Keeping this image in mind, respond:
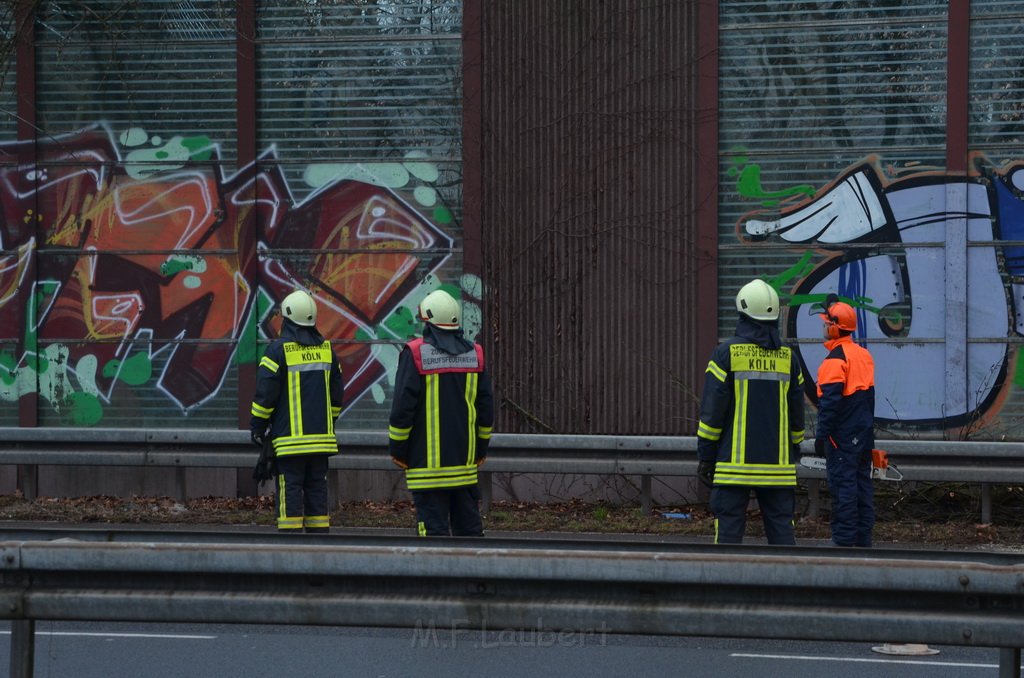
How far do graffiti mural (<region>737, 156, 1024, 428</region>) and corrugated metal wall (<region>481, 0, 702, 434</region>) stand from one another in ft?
3.21

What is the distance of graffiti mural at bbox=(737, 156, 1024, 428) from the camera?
12664 mm

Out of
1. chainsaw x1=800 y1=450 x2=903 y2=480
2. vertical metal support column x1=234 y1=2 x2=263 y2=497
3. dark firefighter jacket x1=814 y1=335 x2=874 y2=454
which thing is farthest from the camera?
vertical metal support column x1=234 y1=2 x2=263 y2=497

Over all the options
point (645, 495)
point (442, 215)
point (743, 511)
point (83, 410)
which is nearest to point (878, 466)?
point (743, 511)

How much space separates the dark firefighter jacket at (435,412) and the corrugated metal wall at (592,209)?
15.9ft

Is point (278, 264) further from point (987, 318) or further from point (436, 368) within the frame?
point (987, 318)

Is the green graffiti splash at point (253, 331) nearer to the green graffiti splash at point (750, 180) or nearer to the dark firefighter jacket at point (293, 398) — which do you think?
the dark firefighter jacket at point (293, 398)

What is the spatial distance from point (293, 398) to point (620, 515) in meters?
4.20

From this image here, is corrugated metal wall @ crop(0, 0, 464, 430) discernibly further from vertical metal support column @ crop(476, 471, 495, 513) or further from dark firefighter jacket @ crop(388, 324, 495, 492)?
dark firefighter jacket @ crop(388, 324, 495, 492)

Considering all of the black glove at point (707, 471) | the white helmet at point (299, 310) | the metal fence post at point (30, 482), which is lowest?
the metal fence post at point (30, 482)

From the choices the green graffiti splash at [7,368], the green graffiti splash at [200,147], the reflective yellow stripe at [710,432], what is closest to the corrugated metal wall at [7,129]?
the green graffiti splash at [7,368]

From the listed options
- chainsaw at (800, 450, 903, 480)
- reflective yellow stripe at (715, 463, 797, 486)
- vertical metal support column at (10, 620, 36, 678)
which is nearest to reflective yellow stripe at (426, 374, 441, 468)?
reflective yellow stripe at (715, 463, 797, 486)

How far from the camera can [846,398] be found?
9.51 m

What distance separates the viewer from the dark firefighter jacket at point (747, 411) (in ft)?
26.0

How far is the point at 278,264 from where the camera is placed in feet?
45.2
